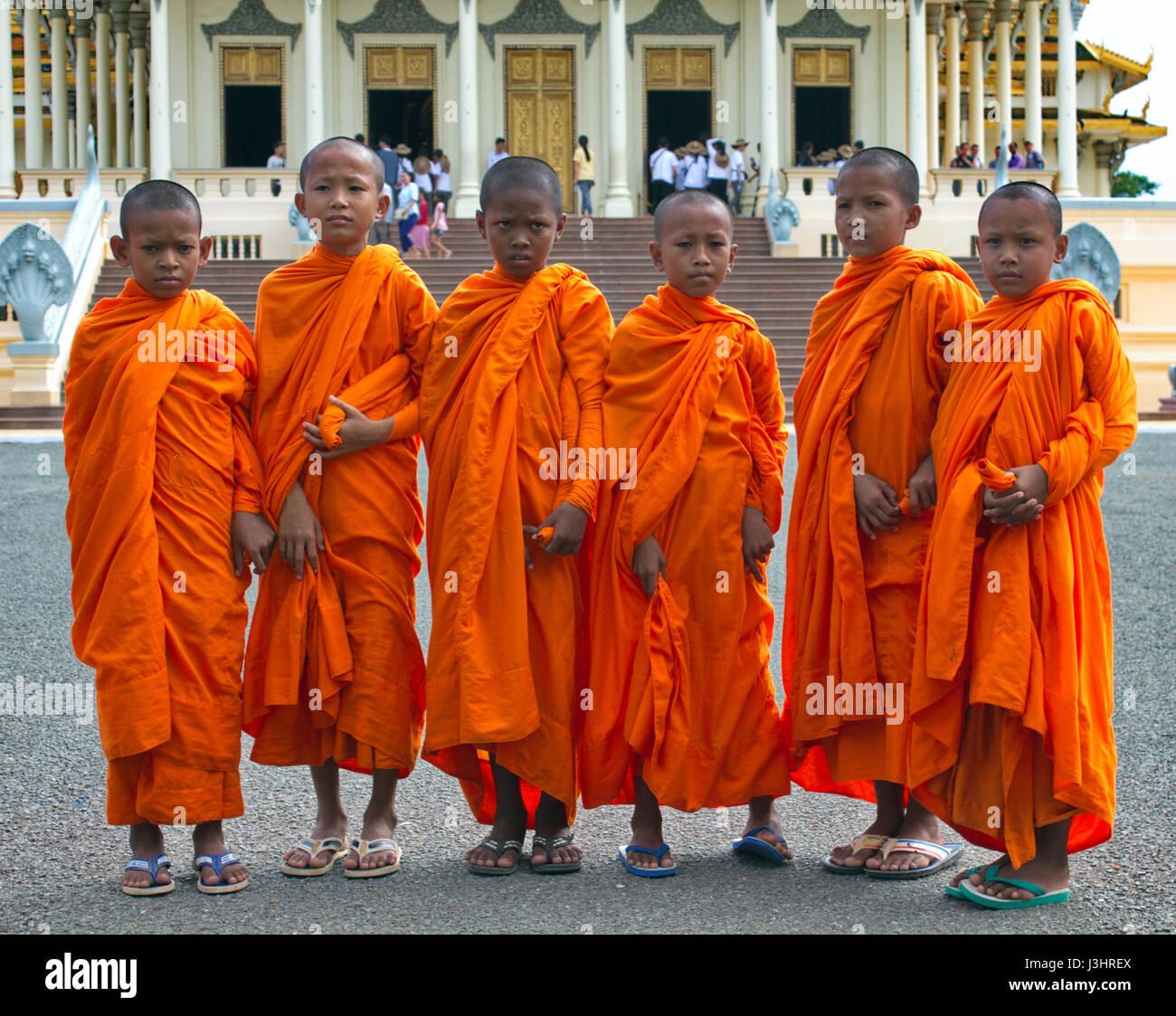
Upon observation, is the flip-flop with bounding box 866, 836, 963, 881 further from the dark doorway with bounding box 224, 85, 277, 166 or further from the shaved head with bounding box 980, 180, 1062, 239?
the dark doorway with bounding box 224, 85, 277, 166

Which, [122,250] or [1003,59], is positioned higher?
[1003,59]

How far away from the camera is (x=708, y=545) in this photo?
3.66 m

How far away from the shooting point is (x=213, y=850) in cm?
346

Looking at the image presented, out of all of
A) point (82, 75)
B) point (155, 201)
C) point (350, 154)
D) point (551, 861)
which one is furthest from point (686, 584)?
point (82, 75)

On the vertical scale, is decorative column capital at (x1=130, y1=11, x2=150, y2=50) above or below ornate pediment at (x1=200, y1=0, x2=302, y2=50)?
above

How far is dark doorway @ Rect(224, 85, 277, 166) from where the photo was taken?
25.2 metres

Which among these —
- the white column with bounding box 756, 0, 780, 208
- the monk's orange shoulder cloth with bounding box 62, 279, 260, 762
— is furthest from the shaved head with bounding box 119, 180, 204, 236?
the white column with bounding box 756, 0, 780, 208

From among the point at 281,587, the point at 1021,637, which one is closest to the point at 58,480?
the point at 281,587

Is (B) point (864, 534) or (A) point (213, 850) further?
(B) point (864, 534)

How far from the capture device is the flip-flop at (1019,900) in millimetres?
3234

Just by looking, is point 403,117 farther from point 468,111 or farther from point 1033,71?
point 1033,71

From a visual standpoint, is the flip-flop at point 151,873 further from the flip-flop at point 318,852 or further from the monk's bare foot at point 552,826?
the monk's bare foot at point 552,826

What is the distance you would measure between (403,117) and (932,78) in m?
11.7

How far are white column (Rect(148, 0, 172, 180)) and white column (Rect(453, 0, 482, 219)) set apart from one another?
17.9ft
